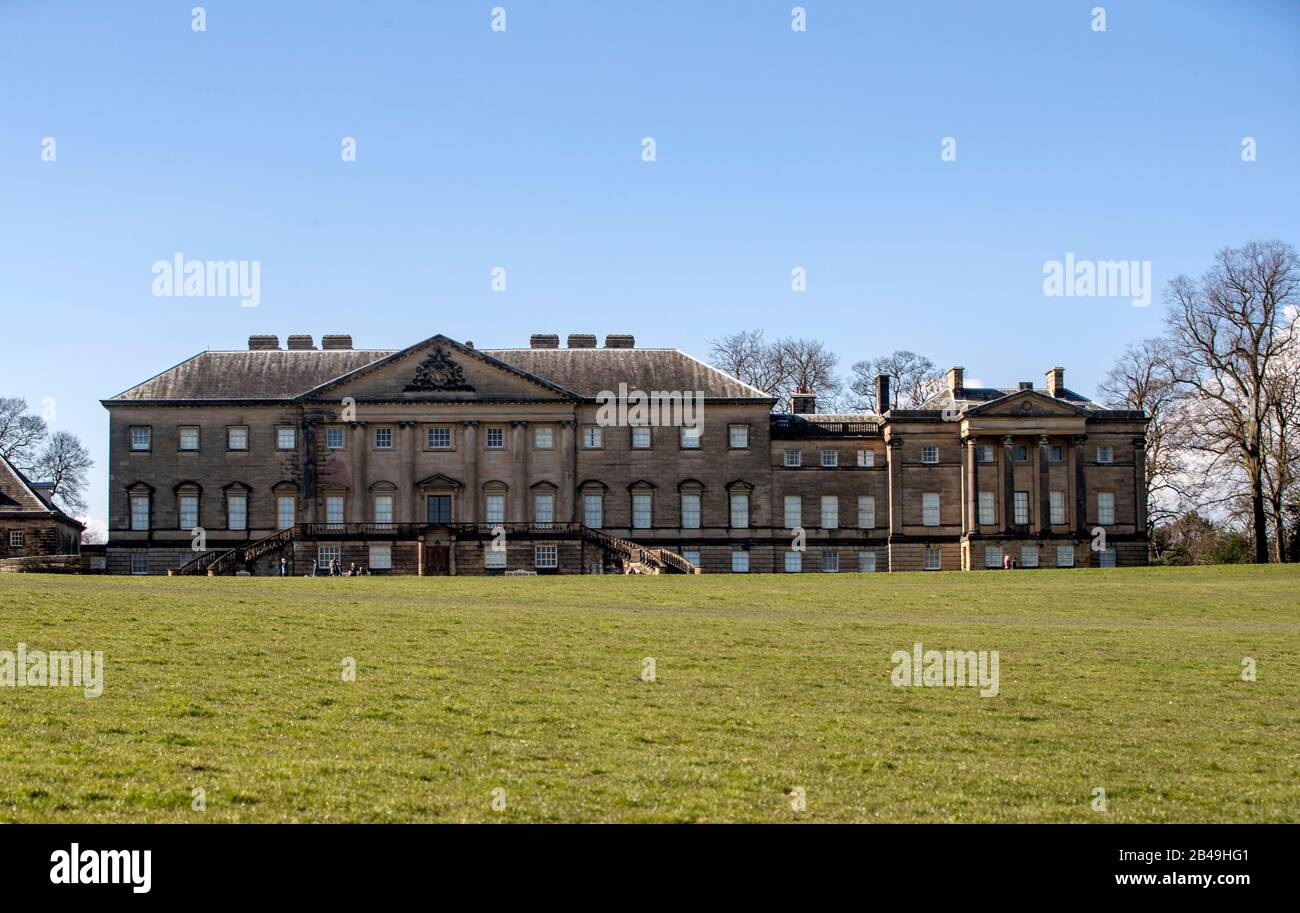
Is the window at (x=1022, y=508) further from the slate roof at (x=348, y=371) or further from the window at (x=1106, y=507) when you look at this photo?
the slate roof at (x=348, y=371)

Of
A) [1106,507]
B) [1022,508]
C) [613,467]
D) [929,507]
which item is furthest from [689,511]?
[1106,507]

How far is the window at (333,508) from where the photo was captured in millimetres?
62750

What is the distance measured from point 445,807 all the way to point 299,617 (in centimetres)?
1470

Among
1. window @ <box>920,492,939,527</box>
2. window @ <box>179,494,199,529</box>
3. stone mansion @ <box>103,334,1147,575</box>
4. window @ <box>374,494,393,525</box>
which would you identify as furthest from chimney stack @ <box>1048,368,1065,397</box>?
window @ <box>179,494,199,529</box>

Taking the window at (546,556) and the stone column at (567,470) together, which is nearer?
the window at (546,556)

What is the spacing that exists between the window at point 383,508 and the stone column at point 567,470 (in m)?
7.43

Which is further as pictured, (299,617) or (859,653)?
(299,617)

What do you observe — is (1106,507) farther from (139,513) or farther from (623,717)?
(623,717)

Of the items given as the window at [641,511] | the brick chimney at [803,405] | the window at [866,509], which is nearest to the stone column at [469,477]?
the window at [641,511]

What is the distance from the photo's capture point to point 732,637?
24.8 metres

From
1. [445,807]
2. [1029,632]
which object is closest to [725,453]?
[1029,632]

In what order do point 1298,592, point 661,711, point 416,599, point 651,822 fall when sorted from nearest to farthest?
point 651,822 < point 661,711 < point 416,599 < point 1298,592

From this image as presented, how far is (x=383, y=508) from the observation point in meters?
62.8

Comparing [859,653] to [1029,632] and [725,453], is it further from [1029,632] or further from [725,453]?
[725,453]
